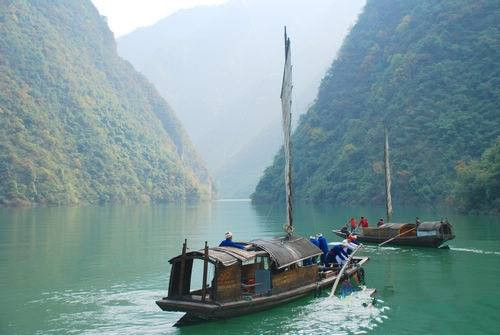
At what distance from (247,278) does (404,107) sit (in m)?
76.5

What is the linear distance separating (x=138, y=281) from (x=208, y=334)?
10.9 metres

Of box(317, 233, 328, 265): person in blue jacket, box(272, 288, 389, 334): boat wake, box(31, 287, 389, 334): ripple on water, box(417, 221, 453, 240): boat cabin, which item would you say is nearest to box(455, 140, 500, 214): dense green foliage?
box(417, 221, 453, 240): boat cabin

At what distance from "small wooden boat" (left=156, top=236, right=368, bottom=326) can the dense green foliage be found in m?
42.2

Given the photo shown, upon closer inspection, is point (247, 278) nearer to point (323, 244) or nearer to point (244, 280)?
point (244, 280)

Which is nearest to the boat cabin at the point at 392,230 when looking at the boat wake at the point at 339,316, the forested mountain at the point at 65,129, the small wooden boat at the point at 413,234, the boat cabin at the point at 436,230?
the small wooden boat at the point at 413,234

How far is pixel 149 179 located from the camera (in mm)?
166875

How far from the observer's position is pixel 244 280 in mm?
20328

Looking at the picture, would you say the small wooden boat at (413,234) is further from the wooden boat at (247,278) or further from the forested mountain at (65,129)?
the forested mountain at (65,129)

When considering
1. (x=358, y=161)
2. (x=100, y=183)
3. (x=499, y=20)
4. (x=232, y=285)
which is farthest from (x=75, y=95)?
(x=232, y=285)

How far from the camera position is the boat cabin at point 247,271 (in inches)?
676

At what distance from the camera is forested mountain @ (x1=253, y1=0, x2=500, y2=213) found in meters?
77.9

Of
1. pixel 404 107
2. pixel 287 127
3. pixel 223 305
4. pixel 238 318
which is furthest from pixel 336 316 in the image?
pixel 404 107

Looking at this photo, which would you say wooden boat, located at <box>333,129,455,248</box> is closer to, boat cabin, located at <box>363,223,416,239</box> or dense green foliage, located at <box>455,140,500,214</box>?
boat cabin, located at <box>363,223,416,239</box>

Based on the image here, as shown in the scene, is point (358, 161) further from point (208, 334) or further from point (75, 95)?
point (75, 95)
